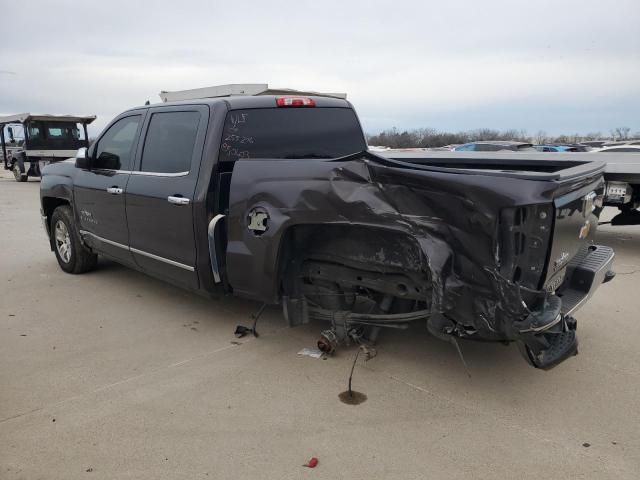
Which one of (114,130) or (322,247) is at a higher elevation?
(114,130)

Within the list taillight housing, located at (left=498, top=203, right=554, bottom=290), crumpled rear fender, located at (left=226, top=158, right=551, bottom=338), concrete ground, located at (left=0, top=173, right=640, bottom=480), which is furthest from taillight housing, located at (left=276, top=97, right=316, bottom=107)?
taillight housing, located at (left=498, top=203, right=554, bottom=290)

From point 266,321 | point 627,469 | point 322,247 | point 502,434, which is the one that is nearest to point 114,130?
point 266,321

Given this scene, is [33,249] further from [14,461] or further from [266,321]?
[14,461]

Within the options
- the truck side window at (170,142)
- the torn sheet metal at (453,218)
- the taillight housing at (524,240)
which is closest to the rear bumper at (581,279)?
the torn sheet metal at (453,218)

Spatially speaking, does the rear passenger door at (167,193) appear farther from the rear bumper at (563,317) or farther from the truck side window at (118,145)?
the rear bumper at (563,317)

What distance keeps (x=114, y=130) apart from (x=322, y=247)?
301 cm

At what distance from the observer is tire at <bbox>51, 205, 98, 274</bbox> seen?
20.7 ft

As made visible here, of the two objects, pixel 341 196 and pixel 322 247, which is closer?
pixel 341 196

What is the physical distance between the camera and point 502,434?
120 inches

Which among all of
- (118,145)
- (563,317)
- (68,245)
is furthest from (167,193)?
(563,317)

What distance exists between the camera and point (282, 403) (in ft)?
11.2

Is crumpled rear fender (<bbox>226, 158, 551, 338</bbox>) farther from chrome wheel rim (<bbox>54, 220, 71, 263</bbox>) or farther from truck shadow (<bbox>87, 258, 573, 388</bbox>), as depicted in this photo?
chrome wheel rim (<bbox>54, 220, 71, 263</bbox>)

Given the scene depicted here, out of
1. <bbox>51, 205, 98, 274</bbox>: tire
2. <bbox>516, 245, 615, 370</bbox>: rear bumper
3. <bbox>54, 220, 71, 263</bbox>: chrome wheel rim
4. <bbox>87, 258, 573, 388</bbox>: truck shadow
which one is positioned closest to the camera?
<bbox>516, 245, 615, 370</bbox>: rear bumper

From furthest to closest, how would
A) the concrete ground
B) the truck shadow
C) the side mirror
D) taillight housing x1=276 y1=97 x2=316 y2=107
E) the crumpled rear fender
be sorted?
the side mirror → taillight housing x1=276 y1=97 x2=316 y2=107 → the truck shadow → the crumpled rear fender → the concrete ground
